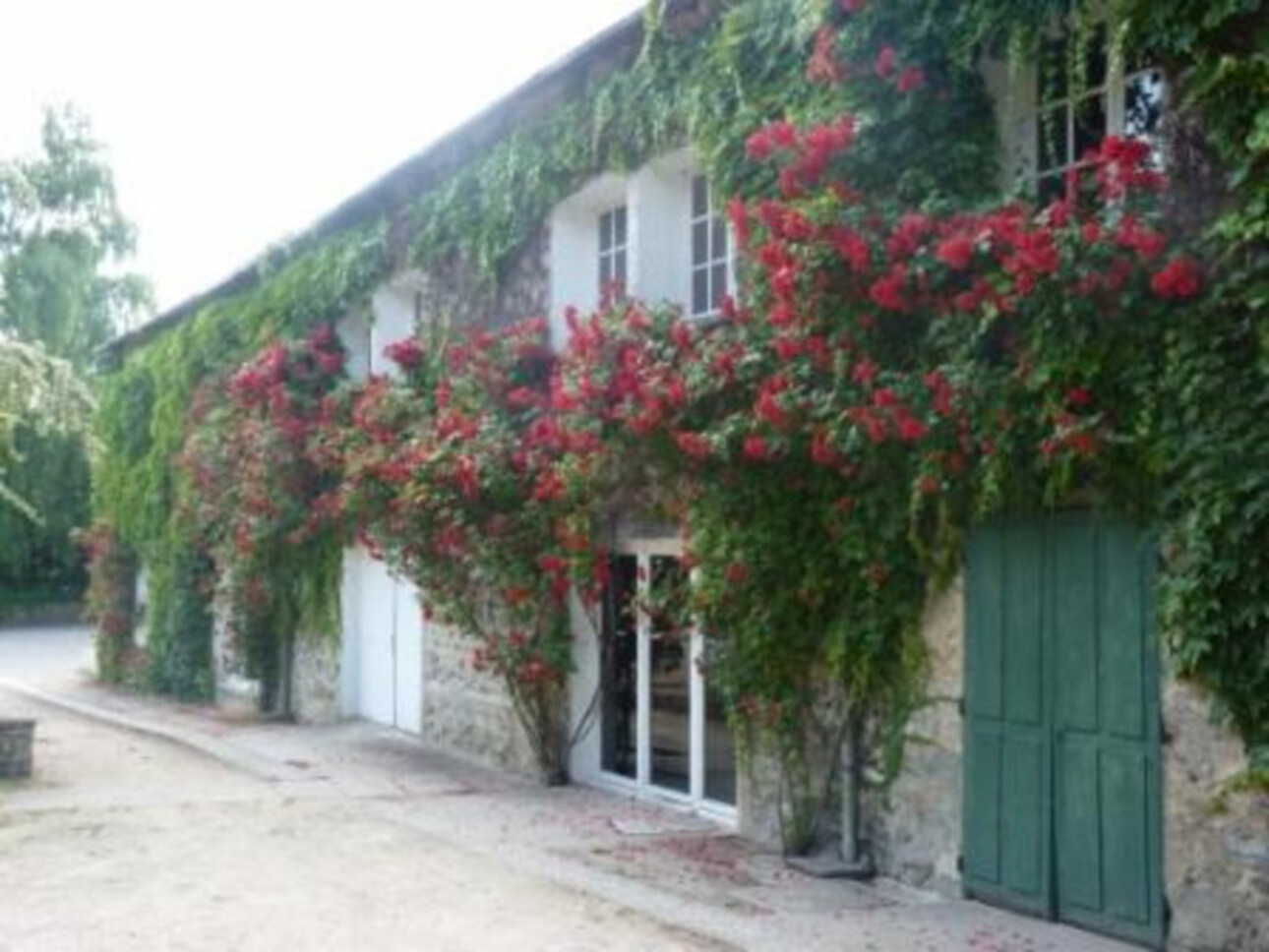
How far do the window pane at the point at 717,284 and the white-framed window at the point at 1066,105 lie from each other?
3.09 m

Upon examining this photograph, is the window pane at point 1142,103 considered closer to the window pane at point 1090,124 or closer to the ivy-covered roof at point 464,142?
the window pane at point 1090,124

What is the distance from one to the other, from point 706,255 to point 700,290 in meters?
0.27

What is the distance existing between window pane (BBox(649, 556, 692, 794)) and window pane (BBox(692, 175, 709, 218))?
2607mm

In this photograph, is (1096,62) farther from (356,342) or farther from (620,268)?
(356,342)

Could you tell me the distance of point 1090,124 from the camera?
8.09 meters

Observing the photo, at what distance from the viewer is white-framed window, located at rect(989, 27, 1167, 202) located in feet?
25.2

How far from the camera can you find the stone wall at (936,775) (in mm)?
8445

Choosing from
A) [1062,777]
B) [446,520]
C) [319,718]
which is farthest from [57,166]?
[1062,777]

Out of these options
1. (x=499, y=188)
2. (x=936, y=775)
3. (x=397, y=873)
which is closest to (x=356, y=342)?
(x=499, y=188)

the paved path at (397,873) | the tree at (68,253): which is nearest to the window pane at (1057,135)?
→ the paved path at (397,873)

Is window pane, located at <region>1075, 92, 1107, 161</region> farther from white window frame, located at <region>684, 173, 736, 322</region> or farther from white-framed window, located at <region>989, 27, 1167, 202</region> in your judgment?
white window frame, located at <region>684, 173, 736, 322</region>

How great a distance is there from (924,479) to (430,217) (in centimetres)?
820

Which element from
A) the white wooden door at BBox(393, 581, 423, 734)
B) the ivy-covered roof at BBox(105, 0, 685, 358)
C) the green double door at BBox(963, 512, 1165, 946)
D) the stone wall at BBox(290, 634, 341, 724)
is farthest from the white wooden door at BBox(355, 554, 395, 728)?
the green double door at BBox(963, 512, 1165, 946)

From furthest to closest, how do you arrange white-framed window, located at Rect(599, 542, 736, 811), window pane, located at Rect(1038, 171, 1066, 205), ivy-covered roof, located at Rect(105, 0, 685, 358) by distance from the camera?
ivy-covered roof, located at Rect(105, 0, 685, 358) < white-framed window, located at Rect(599, 542, 736, 811) < window pane, located at Rect(1038, 171, 1066, 205)
